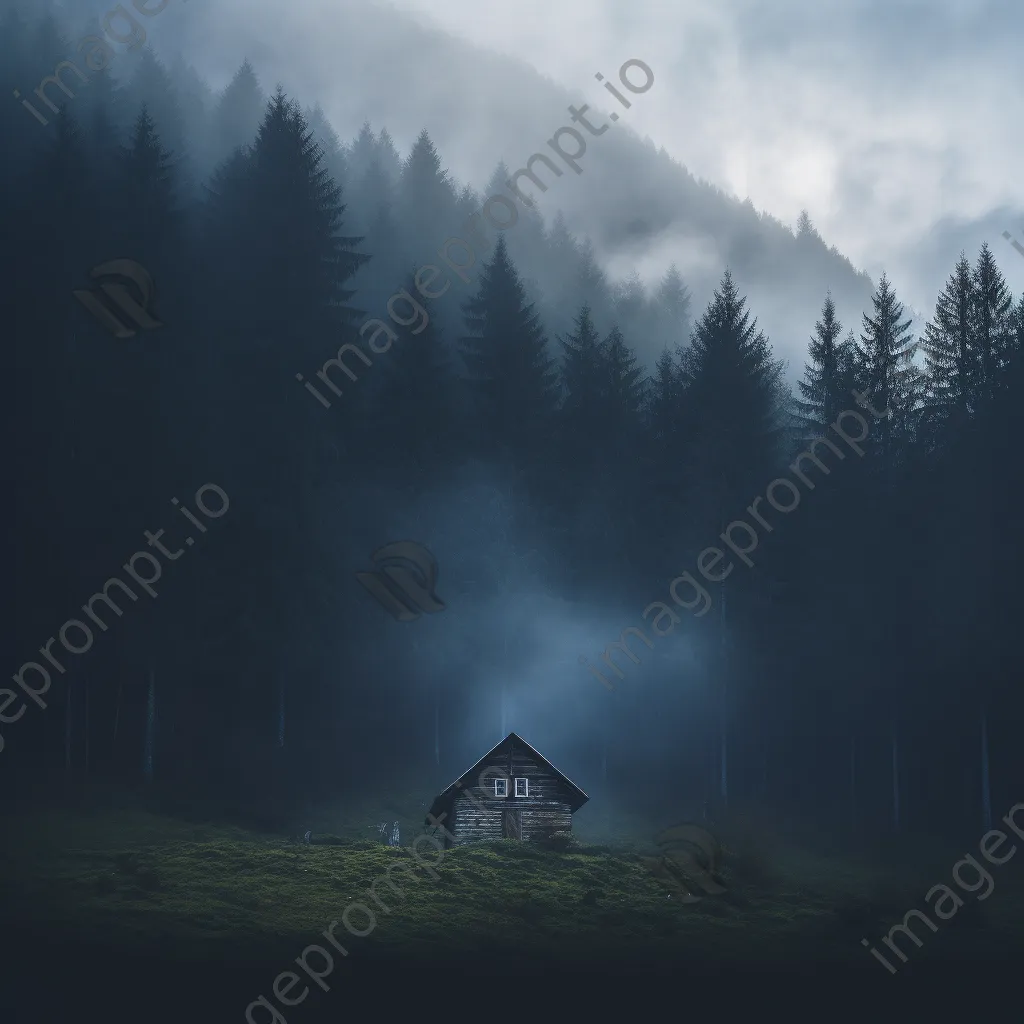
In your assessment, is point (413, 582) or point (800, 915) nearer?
point (800, 915)

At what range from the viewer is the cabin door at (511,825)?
33.6 metres

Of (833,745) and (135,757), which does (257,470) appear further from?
(833,745)

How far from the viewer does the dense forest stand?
35.3m

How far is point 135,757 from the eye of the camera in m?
35.3

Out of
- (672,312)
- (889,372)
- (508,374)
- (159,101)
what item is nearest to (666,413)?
(508,374)

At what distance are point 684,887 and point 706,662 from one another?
1343 cm

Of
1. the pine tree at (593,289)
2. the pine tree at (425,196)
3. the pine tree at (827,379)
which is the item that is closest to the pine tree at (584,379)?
the pine tree at (827,379)

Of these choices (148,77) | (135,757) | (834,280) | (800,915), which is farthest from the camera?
(834,280)

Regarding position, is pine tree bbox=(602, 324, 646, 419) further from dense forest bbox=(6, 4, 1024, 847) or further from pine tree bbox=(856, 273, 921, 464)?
pine tree bbox=(856, 273, 921, 464)

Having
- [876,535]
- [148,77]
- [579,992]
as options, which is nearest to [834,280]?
[148,77]

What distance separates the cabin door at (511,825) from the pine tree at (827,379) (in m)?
22.7

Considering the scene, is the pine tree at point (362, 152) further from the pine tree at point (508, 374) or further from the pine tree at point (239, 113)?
the pine tree at point (508, 374)

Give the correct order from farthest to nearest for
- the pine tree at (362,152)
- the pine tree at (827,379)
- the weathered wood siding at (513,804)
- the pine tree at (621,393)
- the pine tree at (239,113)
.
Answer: the pine tree at (362,152) < the pine tree at (239,113) < the pine tree at (621,393) < the pine tree at (827,379) < the weathered wood siding at (513,804)

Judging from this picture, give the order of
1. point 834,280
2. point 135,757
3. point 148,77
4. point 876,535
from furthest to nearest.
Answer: point 834,280 < point 148,77 < point 876,535 < point 135,757
